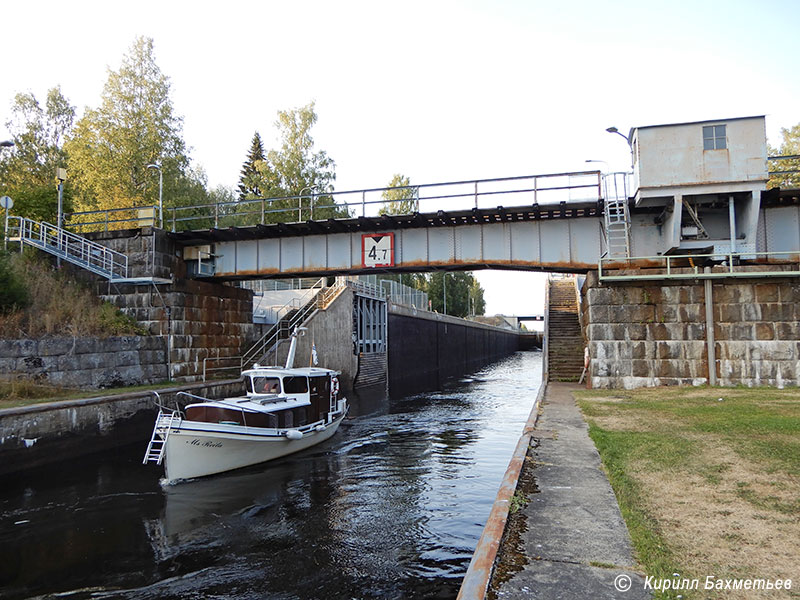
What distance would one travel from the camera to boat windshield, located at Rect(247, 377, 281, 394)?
1883cm

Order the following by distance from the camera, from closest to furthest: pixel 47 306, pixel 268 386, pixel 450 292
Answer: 1. pixel 268 386
2. pixel 47 306
3. pixel 450 292

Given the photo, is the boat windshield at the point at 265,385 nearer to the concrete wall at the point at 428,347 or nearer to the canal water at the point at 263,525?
the canal water at the point at 263,525

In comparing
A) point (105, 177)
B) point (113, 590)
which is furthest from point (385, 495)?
point (105, 177)

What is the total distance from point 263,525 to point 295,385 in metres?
7.66

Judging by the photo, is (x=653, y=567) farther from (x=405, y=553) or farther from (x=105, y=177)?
(x=105, y=177)

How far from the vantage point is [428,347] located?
5347 cm

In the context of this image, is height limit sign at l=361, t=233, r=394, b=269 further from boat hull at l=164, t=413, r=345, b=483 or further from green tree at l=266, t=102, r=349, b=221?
green tree at l=266, t=102, r=349, b=221

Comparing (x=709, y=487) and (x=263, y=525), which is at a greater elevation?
(x=709, y=487)

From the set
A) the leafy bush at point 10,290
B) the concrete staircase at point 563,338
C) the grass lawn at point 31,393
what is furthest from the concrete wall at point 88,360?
the concrete staircase at point 563,338

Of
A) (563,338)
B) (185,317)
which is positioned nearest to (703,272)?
(563,338)

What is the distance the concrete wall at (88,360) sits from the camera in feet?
63.5

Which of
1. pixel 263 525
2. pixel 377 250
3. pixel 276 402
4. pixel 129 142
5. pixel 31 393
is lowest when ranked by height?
pixel 263 525

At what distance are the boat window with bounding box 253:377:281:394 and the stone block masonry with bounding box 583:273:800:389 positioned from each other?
12738mm
